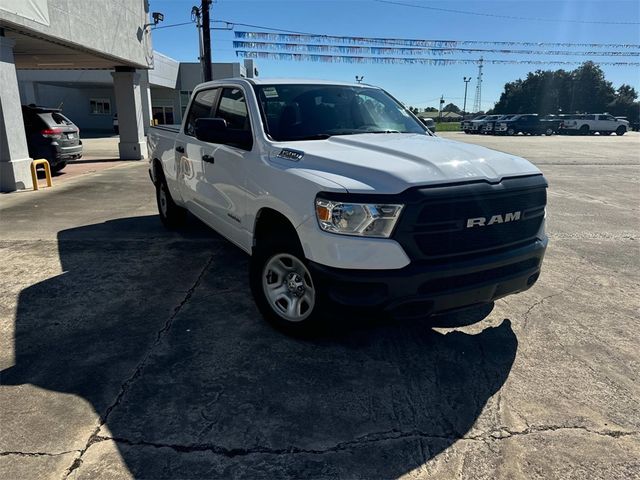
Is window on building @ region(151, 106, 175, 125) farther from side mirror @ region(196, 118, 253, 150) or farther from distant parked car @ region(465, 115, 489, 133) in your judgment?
side mirror @ region(196, 118, 253, 150)

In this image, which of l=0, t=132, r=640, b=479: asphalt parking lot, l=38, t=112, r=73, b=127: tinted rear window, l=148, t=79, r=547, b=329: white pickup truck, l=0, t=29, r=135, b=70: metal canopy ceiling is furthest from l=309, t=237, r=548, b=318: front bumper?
l=38, t=112, r=73, b=127: tinted rear window

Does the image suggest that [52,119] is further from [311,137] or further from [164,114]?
[164,114]

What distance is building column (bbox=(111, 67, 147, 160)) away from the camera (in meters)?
16.4

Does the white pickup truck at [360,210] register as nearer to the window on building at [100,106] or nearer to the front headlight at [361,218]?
the front headlight at [361,218]

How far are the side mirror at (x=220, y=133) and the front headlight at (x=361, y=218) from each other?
4.37 ft

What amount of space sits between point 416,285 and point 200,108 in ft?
12.3

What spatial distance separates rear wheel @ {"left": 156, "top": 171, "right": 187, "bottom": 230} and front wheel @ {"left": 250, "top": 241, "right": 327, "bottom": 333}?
338 centimetres

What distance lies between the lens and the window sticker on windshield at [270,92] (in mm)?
4245

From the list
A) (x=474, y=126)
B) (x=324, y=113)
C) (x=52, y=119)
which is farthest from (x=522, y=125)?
(x=324, y=113)

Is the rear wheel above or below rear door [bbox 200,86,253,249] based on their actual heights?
below

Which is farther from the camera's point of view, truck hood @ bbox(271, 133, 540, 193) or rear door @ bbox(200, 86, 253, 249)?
rear door @ bbox(200, 86, 253, 249)

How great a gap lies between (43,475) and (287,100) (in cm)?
329

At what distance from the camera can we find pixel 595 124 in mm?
44156

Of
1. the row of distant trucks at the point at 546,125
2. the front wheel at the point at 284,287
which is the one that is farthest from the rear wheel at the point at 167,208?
the row of distant trucks at the point at 546,125
